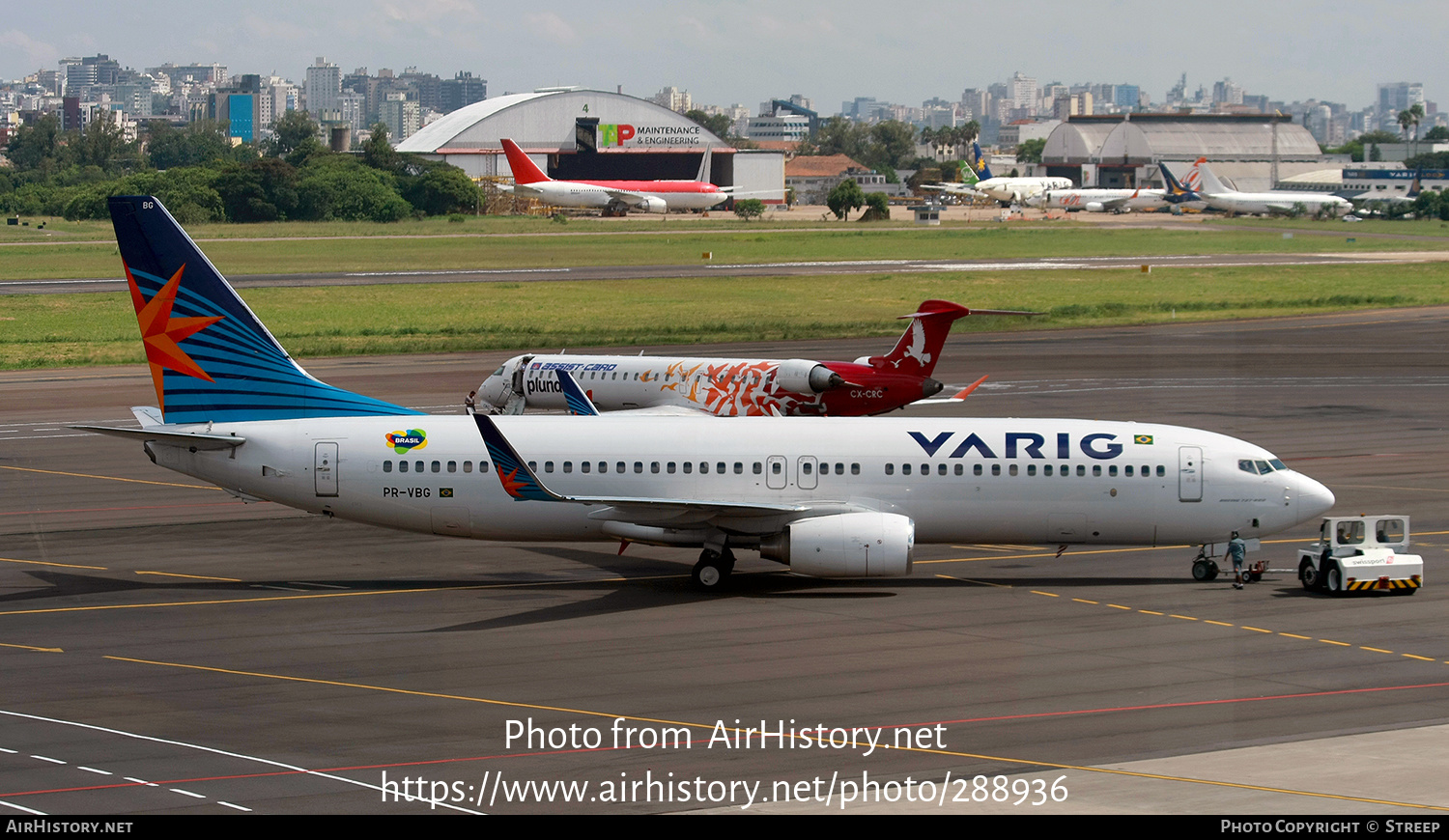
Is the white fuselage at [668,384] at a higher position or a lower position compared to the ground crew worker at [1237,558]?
higher

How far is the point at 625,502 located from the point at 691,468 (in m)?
3.01

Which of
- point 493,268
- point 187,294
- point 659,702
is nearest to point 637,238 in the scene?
point 493,268

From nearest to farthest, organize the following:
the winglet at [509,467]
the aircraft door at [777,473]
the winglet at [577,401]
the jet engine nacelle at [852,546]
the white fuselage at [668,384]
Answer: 1. the winglet at [509,467]
2. the jet engine nacelle at [852,546]
3. the aircraft door at [777,473]
4. the winglet at [577,401]
5. the white fuselage at [668,384]

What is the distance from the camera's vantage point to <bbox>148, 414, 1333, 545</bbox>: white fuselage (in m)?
38.9

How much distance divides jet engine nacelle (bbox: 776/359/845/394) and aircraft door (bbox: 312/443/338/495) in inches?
777

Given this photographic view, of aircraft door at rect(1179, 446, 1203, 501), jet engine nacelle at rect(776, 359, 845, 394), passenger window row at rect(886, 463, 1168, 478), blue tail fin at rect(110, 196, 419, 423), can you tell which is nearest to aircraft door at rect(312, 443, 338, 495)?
blue tail fin at rect(110, 196, 419, 423)

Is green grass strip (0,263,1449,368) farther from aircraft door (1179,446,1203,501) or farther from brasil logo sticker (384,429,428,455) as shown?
aircraft door (1179,446,1203,501)

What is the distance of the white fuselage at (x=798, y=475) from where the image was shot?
128ft

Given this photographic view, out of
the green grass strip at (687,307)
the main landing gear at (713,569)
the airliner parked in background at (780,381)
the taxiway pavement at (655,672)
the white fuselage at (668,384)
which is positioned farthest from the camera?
the green grass strip at (687,307)

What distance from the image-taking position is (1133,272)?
143 meters

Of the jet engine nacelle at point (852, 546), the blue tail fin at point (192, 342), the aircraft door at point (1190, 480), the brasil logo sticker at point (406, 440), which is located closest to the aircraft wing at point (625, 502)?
the jet engine nacelle at point (852, 546)

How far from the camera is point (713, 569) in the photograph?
3866 centimetres

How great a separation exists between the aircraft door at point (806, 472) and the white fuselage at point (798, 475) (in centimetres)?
4

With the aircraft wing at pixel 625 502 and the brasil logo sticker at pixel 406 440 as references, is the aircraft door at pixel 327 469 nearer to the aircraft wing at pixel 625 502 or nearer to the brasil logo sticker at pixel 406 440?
the brasil logo sticker at pixel 406 440
